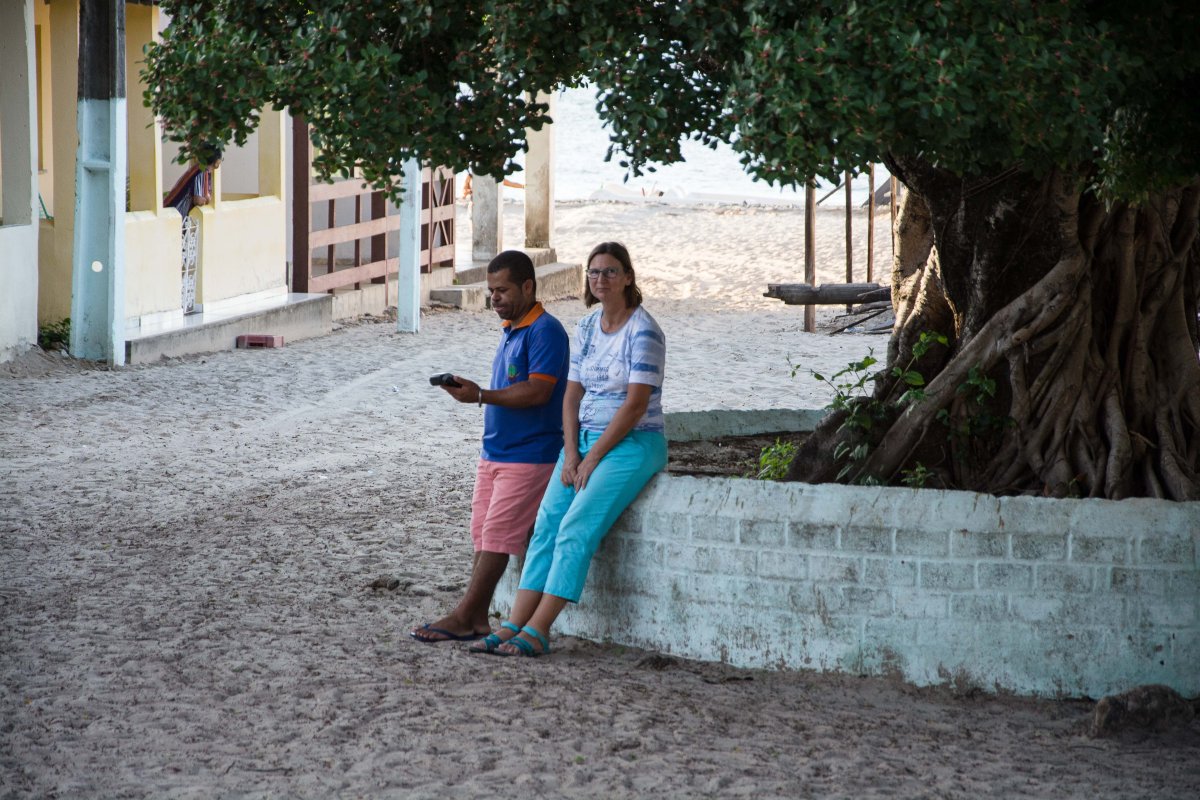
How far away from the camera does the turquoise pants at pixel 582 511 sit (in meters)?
5.77

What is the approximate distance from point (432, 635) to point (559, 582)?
60cm

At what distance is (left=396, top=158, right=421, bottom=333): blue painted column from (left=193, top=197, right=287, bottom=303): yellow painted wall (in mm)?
1307

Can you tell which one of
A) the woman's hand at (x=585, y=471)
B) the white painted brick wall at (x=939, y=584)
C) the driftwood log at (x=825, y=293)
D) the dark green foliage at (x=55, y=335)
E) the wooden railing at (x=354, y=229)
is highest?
the wooden railing at (x=354, y=229)

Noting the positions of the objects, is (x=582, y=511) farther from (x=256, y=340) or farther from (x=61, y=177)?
(x=256, y=340)

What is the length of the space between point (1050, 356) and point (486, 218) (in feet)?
53.3

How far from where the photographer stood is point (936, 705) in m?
5.42

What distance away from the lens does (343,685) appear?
5.43 m

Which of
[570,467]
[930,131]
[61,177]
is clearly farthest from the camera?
[61,177]

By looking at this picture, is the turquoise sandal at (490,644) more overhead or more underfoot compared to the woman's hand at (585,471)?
more underfoot

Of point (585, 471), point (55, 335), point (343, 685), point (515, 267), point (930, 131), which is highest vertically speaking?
point (930, 131)

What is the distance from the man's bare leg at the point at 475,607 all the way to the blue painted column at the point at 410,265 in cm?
1122

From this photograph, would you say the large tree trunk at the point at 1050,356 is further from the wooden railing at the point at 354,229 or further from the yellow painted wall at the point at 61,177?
the wooden railing at the point at 354,229

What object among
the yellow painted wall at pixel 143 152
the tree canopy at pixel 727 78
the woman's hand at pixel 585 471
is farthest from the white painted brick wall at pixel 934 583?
the yellow painted wall at pixel 143 152

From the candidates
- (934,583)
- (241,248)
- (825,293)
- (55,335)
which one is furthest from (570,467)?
(241,248)
